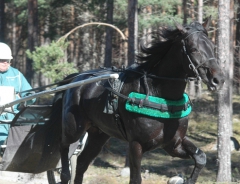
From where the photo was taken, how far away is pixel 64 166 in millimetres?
7645

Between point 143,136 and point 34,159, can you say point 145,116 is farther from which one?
point 34,159

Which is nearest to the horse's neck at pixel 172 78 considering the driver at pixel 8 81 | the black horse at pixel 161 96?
the black horse at pixel 161 96

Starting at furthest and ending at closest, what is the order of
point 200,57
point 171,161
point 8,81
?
point 171,161 → point 8,81 → point 200,57

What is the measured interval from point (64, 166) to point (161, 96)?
2177mm

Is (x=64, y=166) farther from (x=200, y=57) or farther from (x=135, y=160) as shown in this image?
(x=200, y=57)

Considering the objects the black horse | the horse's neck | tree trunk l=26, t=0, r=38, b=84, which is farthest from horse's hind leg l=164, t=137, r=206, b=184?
tree trunk l=26, t=0, r=38, b=84

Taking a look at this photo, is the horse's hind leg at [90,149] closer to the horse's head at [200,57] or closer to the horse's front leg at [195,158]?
the horse's front leg at [195,158]

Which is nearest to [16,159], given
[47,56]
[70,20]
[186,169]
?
[47,56]

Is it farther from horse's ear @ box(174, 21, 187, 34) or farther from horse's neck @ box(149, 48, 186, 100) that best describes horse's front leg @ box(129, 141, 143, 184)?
horse's ear @ box(174, 21, 187, 34)

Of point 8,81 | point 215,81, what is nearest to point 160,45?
point 215,81

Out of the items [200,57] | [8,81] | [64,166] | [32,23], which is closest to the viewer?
[200,57]

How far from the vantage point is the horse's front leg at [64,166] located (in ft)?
24.8

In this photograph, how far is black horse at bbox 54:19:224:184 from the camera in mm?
5883

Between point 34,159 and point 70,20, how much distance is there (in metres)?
19.9
